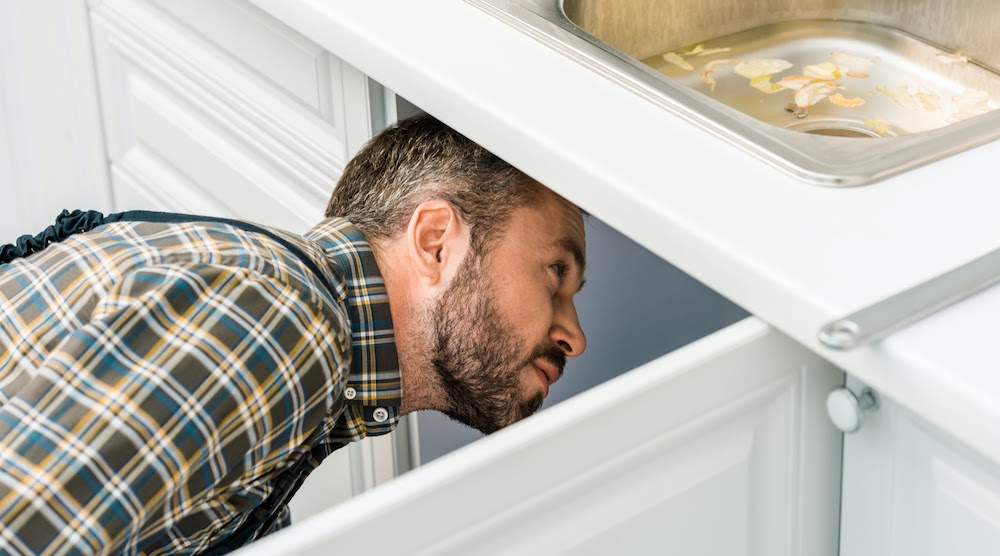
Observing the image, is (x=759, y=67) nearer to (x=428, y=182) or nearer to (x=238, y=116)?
(x=428, y=182)

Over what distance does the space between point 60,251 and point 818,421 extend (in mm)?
501

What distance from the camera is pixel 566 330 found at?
3.34 feet

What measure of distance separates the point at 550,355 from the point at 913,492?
37 centimetres

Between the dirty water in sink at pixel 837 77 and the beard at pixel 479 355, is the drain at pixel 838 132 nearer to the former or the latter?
the dirty water in sink at pixel 837 77

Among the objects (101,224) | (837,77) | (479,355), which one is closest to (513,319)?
(479,355)

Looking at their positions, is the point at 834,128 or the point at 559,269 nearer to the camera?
the point at 559,269

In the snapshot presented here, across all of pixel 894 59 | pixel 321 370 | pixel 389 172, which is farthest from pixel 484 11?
pixel 894 59

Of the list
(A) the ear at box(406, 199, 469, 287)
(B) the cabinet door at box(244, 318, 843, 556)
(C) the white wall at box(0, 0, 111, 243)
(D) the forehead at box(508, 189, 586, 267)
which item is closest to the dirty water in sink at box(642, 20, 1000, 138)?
(D) the forehead at box(508, 189, 586, 267)

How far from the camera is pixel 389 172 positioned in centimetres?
97

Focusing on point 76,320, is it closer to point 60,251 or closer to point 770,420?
point 60,251

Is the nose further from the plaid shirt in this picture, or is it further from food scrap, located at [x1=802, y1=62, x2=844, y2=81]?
food scrap, located at [x1=802, y1=62, x2=844, y2=81]

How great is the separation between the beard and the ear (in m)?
0.01

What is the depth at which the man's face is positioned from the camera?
0.93m

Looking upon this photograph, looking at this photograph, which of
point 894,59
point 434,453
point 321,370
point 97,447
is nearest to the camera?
point 97,447
